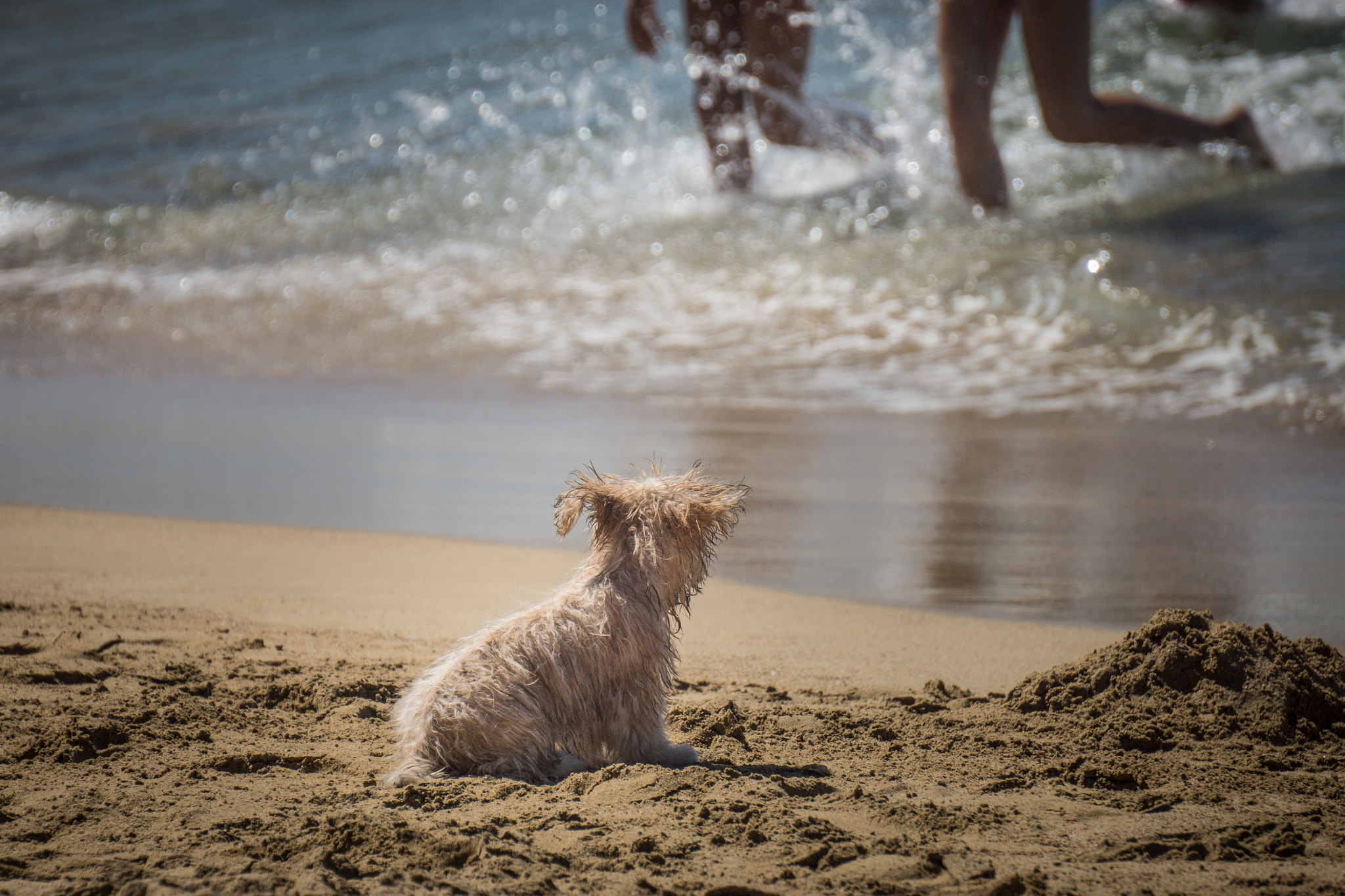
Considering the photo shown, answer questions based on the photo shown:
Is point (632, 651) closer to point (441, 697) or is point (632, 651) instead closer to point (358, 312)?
point (441, 697)

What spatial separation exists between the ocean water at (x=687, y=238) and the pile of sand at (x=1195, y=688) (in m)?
3.28

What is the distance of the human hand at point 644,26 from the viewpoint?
27.8ft

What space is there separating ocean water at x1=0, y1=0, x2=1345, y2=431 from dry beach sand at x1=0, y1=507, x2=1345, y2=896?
9.83 ft

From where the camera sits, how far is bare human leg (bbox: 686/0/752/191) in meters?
9.04

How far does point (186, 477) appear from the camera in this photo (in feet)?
17.5

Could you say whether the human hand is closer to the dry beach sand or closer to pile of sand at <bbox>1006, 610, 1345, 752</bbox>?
the dry beach sand

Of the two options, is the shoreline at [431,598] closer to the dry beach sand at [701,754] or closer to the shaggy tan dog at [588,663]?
the dry beach sand at [701,754]

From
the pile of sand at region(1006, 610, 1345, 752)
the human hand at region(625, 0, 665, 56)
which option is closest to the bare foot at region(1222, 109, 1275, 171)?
the human hand at region(625, 0, 665, 56)

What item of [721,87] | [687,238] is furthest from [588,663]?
[721,87]

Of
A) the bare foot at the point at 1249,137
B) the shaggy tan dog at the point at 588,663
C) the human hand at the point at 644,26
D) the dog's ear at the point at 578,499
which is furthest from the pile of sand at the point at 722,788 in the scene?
the bare foot at the point at 1249,137

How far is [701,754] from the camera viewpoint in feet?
9.49

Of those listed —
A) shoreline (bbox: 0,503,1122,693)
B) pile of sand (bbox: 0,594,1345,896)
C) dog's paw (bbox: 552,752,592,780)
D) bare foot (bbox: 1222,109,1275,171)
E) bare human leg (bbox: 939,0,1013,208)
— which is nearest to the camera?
pile of sand (bbox: 0,594,1345,896)

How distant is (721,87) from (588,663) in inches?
299

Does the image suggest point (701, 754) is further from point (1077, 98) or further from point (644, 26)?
point (644, 26)
